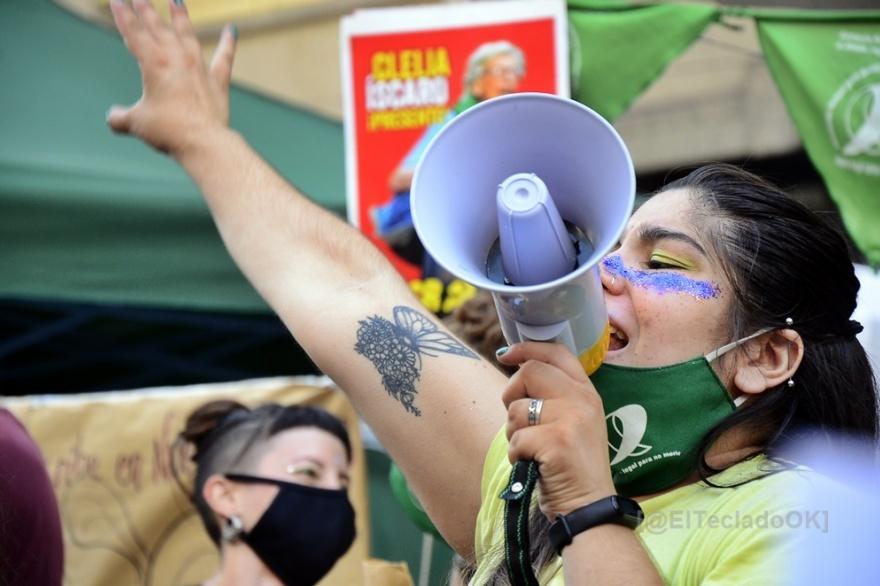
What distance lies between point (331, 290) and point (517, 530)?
713mm

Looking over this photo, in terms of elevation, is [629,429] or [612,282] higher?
[612,282]

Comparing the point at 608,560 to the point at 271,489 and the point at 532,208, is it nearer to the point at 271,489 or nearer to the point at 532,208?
the point at 532,208

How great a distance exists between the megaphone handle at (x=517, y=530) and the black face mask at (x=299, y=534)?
6.75 ft

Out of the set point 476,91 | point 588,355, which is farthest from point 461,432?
point 476,91

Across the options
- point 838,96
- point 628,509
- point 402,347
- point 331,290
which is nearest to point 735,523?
point 628,509

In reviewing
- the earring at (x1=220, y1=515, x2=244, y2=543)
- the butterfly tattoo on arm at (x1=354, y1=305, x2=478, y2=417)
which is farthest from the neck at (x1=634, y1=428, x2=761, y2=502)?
the earring at (x1=220, y1=515, x2=244, y2=543)

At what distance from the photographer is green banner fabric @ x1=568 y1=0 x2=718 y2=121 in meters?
4.62

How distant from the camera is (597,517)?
1.50 metres

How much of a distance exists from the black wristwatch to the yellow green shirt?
0.12m

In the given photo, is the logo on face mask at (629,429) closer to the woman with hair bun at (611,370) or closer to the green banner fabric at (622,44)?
the woman with hair bun at (611,370)

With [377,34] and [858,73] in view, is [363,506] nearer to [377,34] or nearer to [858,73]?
[377,34]

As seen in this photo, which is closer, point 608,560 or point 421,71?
point 608,560

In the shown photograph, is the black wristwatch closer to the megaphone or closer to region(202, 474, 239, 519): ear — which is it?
the megaphone

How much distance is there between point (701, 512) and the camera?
1677mm
